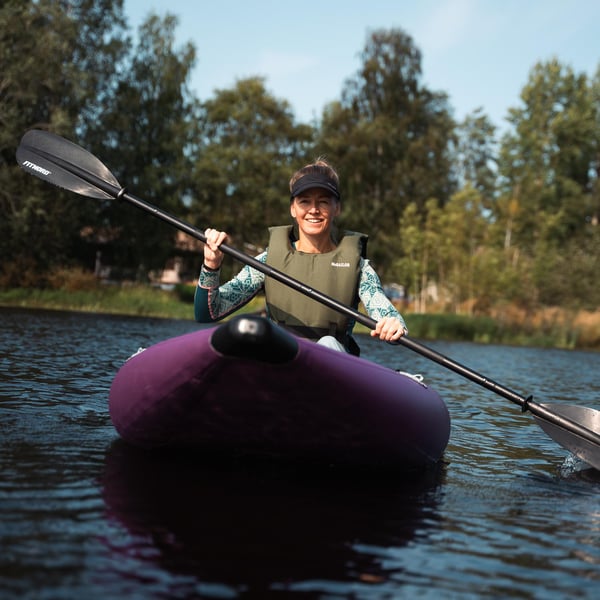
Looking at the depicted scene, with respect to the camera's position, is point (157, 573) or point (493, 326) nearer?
point (157, 573)

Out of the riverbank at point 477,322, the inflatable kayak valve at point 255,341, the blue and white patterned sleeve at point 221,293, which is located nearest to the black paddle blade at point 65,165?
the blue and white patterned sleeve at point 221,293

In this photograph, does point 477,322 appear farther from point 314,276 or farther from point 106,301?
point 314,276

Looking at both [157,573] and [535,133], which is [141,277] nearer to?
[535,133]

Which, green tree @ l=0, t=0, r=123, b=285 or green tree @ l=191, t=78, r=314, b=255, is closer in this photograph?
green tree @ l=0, t=0, r=123, b=285

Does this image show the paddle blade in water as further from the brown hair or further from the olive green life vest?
the brown hair

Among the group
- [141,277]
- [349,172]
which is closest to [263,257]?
[141,277]

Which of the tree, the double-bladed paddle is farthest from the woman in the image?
the tree

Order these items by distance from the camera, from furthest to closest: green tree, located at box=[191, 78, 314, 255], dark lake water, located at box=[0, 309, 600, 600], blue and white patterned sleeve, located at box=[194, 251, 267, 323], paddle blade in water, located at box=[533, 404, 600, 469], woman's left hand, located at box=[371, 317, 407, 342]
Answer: green tree, located at box=[191, 78, 314, 255] < paddle blade in water, located at box=[533, 404, 600, 469] < blue and white patterned sleeve, located at box=[194, 251, 267, 323] < woman's left hand, located at box=[371, 317, 407, 342] < dark lake water, located at box=[0, 309, 600, 600]

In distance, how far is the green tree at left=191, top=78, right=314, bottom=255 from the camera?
27.6 metres

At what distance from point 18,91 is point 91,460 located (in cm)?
1675

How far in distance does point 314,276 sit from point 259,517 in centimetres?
152

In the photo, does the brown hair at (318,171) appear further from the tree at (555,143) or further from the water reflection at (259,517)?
the tree at (555,143)

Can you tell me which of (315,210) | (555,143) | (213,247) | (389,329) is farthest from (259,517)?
(555,143)

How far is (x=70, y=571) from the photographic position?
188 centimetres
